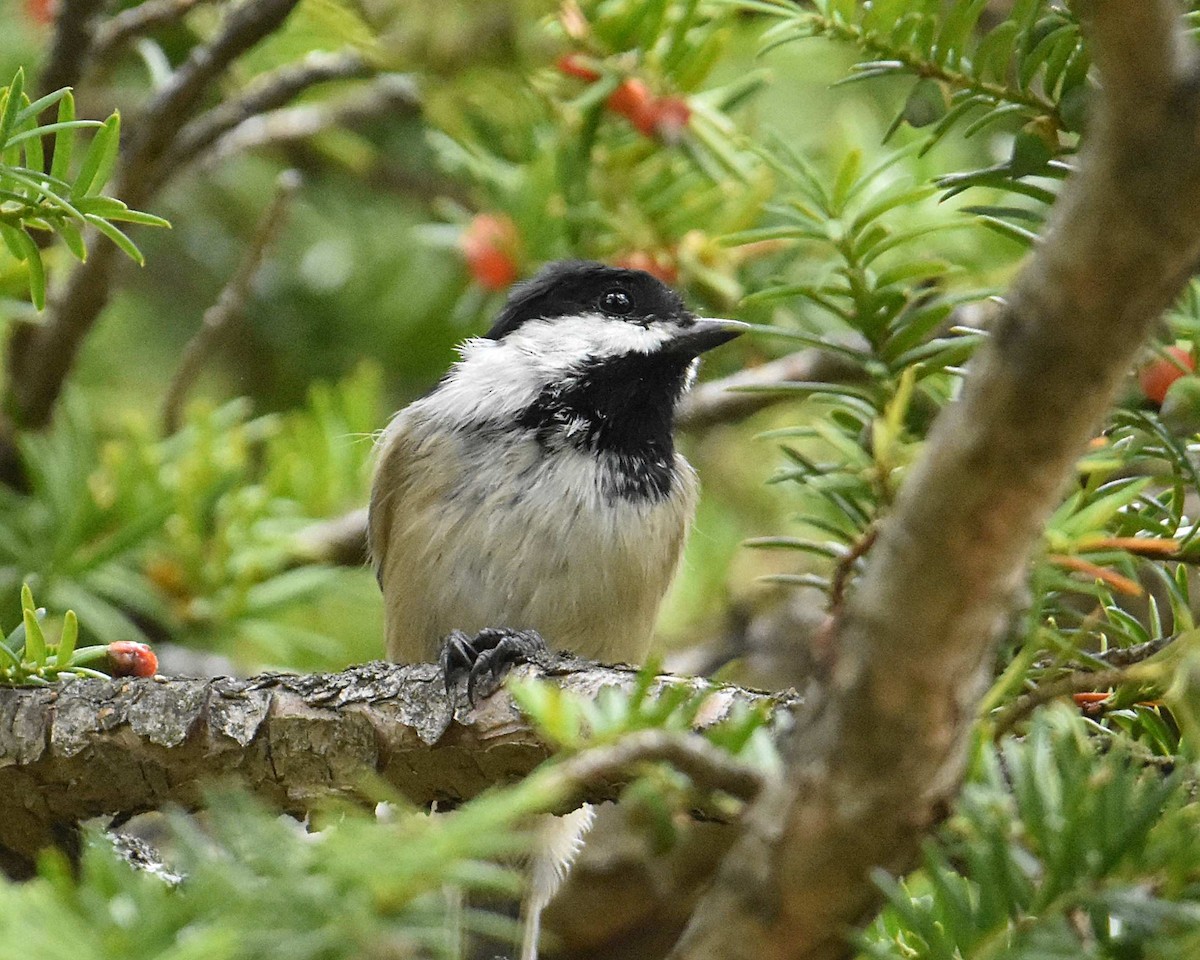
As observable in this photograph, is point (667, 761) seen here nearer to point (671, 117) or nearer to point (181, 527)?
point (671, 117)

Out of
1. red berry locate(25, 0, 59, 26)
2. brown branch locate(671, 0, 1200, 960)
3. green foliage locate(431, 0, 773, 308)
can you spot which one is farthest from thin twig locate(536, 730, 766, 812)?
red berry locate(25, 0, 59, 26)

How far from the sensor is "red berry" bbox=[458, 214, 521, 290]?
2383mm

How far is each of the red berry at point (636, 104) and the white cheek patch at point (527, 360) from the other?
0.42 metres

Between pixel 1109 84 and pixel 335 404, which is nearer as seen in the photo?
pixel 1109 84

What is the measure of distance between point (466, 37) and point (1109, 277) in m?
0.75

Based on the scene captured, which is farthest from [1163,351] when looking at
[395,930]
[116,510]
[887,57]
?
[116,510]

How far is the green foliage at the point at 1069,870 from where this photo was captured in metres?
0.70

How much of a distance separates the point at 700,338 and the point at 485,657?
894 mm

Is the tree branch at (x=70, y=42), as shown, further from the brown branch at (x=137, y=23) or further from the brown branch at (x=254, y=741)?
the brown branch at (x=254, y=741)

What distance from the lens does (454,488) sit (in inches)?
84.4

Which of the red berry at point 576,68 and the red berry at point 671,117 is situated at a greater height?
the red berry at point 576,68

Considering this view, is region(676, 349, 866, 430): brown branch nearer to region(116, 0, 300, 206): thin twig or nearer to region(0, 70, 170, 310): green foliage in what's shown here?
region(116, 0, 300, 206): thin twig

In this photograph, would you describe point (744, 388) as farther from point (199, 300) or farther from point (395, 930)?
point (199, 300)

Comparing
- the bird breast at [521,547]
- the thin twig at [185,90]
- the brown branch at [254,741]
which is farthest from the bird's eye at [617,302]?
the brown branch at [254,741]
